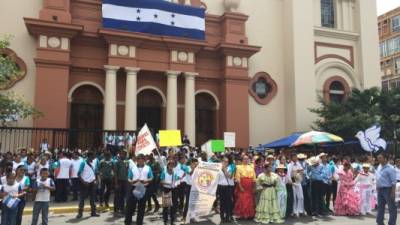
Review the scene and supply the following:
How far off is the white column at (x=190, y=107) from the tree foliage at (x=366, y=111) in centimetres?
702

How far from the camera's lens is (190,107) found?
22.8m

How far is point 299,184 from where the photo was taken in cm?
1330

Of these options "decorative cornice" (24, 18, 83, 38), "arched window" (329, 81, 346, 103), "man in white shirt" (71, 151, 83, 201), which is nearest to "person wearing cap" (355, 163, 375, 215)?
"man in white shirt" (71, 151, 83, 201)

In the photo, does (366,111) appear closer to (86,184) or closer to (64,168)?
(64,168)

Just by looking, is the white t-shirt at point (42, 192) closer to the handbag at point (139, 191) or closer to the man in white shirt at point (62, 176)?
the handbag at point (139, 191)

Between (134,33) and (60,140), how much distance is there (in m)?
6.34

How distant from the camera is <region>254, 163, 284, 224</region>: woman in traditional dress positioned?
477 inches

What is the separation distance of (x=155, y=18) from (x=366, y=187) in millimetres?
13264

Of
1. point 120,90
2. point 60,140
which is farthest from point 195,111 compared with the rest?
point 60,140

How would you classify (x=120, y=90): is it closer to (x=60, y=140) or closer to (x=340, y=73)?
(x=60, y=140)

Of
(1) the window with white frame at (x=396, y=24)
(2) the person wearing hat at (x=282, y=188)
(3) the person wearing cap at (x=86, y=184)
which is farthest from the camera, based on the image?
(1) the window with white frame at (x=396, y=24)

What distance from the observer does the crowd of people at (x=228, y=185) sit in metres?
10.7

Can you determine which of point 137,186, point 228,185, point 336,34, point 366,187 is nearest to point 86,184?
point 137,186

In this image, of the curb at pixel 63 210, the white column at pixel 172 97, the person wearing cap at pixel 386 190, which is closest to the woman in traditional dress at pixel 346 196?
the person wearing cap at pixel 386 190
